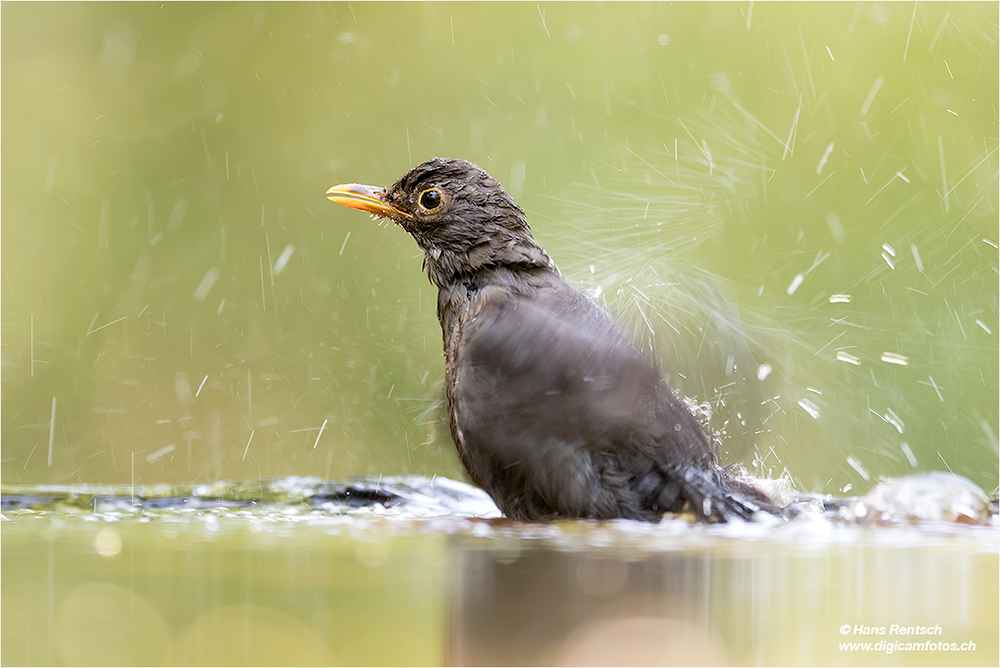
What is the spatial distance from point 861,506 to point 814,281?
11.6 ft

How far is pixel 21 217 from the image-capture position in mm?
7480

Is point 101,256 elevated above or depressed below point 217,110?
below

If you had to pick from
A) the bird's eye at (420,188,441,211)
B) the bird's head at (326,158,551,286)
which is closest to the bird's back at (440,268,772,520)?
the bird's head at (326,158,551,286)

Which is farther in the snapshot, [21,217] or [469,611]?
[21,217]

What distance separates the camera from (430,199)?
13.2 feet

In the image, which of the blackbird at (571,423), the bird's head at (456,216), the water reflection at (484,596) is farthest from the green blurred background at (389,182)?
the water reflection at (484,596)

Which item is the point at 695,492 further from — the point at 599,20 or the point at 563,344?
the point at 599,20

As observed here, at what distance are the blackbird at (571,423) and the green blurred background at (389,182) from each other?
2.16m

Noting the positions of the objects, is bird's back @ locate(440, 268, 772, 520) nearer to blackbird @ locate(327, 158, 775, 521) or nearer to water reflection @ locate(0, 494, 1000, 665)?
blackbird @ locate(327, 158, 775, 521)

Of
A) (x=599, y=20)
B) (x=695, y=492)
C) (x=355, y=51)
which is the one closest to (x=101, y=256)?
(x=355, y=51)

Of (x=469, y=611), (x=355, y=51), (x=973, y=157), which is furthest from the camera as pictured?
(x=355, y=51)

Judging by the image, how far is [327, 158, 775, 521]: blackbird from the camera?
9.86 ft

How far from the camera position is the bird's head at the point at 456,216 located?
376 centimetres

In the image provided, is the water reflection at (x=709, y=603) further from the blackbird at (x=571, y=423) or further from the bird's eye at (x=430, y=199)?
the bird's eye at (x=430, y=199)
